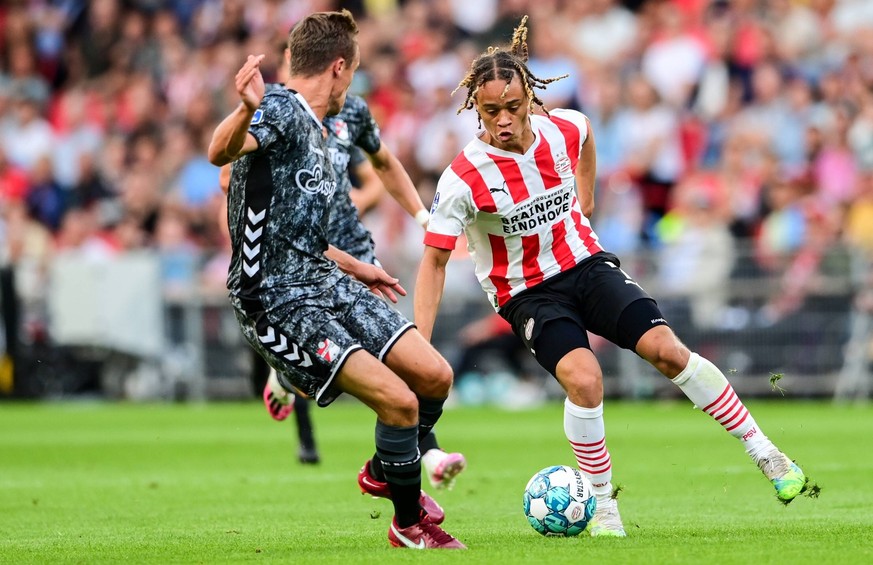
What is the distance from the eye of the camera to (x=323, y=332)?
689 centimetres

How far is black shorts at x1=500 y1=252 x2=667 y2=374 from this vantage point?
24.6ft

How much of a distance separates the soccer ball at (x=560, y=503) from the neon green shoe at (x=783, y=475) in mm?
849

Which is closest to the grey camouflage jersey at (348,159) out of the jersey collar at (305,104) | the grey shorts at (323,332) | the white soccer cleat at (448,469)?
the jersey collar at (305,104)

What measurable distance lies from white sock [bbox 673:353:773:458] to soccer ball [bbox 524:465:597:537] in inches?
27.4

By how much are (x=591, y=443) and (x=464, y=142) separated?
494 inches

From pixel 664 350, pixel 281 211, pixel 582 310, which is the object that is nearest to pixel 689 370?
pixel 664 350

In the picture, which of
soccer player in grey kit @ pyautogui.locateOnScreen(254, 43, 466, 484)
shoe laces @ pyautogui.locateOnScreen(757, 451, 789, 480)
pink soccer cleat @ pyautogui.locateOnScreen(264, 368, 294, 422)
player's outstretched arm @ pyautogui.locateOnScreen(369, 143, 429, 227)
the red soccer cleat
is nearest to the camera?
the red soccer cleat

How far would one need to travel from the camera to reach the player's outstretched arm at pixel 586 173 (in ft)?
27.1

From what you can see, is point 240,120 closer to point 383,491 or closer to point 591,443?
point 383,491

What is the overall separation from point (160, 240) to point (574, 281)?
1392cm

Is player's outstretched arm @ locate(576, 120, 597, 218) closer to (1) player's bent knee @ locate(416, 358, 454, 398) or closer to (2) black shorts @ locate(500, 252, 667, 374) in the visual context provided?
(2) black shorts @ locate(500, 252, 667, 374)

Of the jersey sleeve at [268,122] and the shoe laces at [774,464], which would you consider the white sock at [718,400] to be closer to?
the shoe laces at [774,464]

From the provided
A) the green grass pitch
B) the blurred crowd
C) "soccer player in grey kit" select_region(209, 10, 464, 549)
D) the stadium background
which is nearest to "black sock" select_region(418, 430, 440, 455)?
the green grass pitch

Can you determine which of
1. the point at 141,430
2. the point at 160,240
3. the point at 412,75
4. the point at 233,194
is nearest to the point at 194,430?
the point at 141,430
